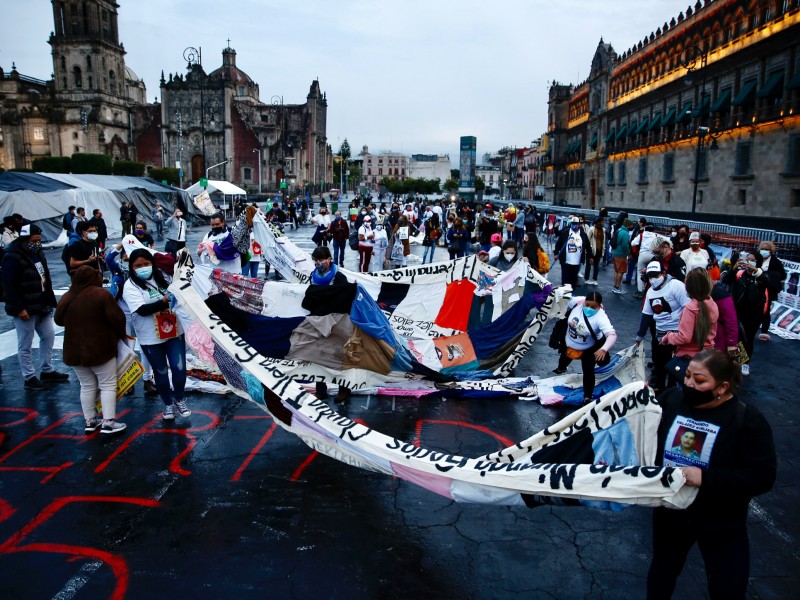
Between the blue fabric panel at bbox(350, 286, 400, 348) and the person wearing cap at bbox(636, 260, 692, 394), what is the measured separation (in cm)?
317

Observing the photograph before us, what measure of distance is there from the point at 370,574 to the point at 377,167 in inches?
7839

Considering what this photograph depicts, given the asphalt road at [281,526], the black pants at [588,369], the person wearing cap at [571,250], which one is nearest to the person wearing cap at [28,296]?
the asphalt road at [281,526]

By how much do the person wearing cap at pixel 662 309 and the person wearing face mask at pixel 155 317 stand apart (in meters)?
5.51

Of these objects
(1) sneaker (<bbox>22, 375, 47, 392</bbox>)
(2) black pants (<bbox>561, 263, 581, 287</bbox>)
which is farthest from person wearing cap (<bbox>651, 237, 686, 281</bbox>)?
(1) sneaker (<bbox>22, 375, 47, 392</bbox>)

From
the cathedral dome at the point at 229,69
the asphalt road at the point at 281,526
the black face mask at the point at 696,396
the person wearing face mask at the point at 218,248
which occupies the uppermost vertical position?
the cathedral dome at the point at 229,69

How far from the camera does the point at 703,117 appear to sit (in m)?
39.5

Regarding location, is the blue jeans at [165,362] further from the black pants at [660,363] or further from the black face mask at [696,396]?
the black pants at [660,363]

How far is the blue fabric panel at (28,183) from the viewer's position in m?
25.4

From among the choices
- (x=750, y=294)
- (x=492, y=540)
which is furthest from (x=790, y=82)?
(x=492, y=540)

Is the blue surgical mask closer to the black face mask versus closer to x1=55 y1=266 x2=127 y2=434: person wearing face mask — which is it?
x1=55 y1=266 x2=127 y2=434: person wearing face mask

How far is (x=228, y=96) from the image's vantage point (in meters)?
71.9

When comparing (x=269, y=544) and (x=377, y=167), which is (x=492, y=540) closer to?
(x=269, y=544)

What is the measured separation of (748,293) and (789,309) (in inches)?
189

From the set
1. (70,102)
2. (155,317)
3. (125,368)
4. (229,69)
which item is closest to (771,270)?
(155,317)
